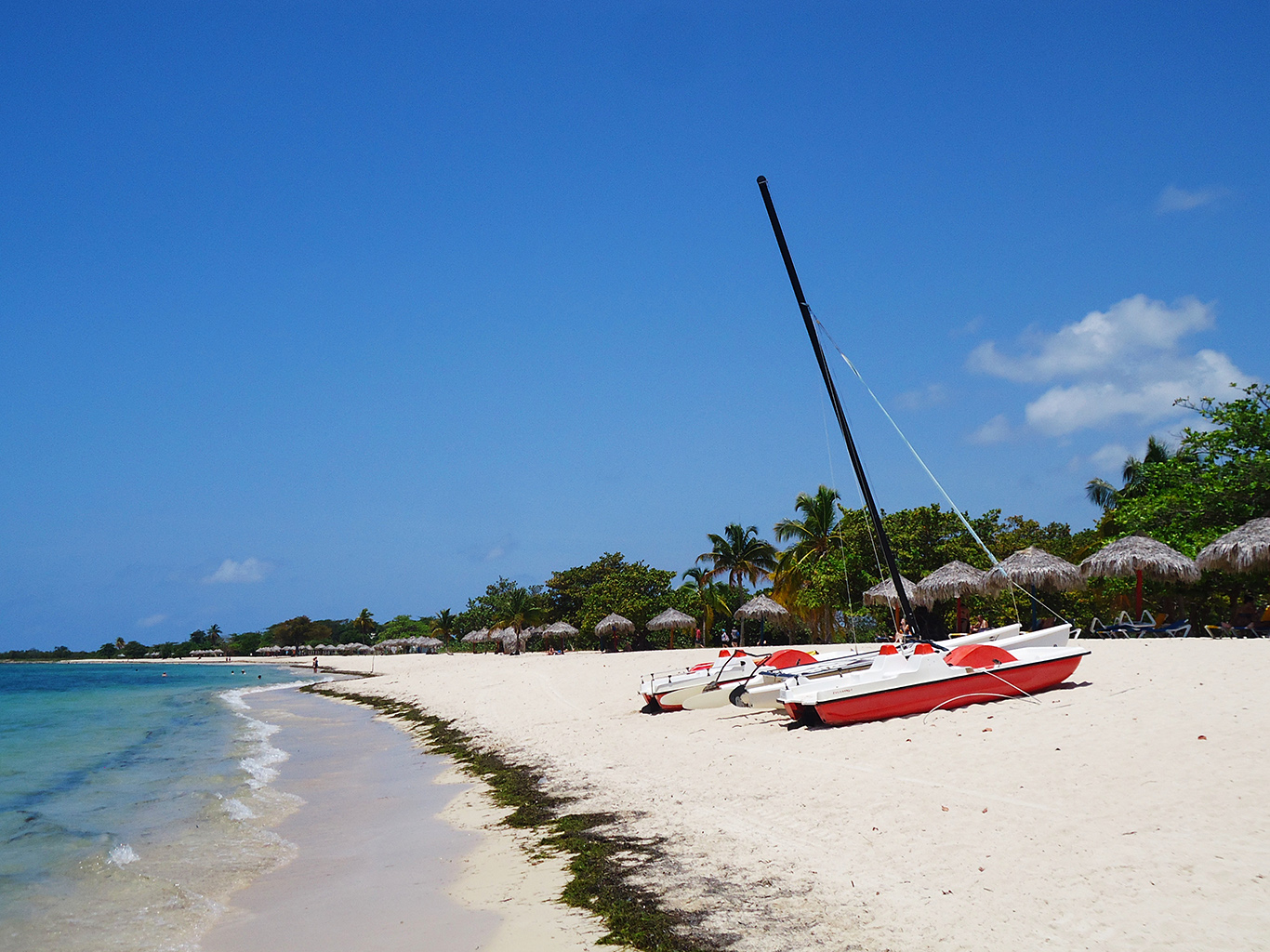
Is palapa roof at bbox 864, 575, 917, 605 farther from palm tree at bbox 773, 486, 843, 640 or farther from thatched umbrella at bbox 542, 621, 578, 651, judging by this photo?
thatched umbrella at bbox 542, 621, 578, 651

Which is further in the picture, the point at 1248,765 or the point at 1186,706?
the point at 1186,706

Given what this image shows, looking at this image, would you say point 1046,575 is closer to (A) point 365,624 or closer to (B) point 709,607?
(B) point 709,607

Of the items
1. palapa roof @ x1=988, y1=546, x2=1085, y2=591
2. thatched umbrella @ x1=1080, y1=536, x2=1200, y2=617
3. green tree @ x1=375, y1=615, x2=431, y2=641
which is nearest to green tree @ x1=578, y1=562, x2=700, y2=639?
palapa roof @ x1=988, y1=546, x2=1085, y2=591

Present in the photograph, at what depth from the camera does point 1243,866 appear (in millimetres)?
4820

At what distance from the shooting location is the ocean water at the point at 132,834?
21.9 feet

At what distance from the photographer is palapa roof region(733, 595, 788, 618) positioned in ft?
110

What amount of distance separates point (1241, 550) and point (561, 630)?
3374 centimetres

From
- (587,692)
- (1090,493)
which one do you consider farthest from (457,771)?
(1090,493)

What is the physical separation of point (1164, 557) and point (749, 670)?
11326mm

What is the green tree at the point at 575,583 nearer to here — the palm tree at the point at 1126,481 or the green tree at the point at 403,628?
the palm tree at the point at 1126,481

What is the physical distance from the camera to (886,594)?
2423 centimetres

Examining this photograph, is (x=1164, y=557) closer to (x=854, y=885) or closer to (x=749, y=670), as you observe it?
(x=749, y=670)

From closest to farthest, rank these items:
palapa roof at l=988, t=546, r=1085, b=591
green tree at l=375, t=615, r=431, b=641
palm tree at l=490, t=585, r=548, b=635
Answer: palapa roof at l=988, t=546, r=1085, b=591 < palm tree at l=490, t=585, r=548, b=635 < green tree at l=375, t=615, r=431, b=641

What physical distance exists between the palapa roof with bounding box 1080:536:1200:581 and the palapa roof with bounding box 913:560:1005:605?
280 cm
